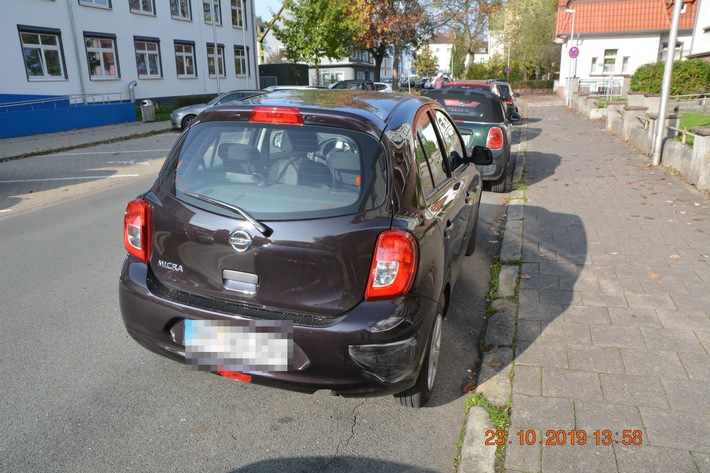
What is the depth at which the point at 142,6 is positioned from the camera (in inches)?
1081

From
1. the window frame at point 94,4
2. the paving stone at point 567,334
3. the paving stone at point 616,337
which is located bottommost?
A: the paving stone at point 567,334

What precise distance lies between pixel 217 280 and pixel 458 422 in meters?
1.59

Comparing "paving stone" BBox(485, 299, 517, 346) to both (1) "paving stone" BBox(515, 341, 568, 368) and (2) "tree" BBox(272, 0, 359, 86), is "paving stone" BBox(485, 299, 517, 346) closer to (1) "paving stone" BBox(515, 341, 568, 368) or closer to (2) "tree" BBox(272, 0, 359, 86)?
(1) "paving stone" BBox(515, 341, 568, 368)

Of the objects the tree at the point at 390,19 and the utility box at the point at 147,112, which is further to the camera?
the tree at the point at 390,19

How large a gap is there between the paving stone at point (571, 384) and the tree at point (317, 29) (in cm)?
3360

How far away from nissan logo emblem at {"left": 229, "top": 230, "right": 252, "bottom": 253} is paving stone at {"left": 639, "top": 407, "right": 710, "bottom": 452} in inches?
90.3

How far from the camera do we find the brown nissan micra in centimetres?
272

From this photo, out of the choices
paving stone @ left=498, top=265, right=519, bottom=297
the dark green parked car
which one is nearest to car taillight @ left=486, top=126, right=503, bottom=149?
the dark green parked car

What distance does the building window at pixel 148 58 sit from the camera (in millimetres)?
27453

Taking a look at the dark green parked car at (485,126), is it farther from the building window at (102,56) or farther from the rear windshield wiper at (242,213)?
the building window at (102,56)

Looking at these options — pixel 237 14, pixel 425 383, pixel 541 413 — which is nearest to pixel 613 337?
pixel 541 413

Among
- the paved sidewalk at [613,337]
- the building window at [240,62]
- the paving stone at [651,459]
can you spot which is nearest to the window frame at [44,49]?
the building window at [240,62]

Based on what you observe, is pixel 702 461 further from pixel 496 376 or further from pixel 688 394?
pixel 496 376

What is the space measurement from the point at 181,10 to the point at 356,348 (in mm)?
32008
